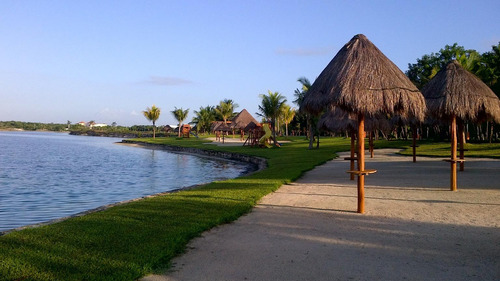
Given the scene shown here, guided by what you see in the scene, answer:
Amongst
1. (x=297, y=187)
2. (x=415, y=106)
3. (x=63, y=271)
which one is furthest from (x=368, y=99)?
(x=63, y=271)

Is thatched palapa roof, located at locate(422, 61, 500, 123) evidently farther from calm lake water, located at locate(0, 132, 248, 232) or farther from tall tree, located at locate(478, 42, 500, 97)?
tall tree, located at locate(478, 42, 500, 97)

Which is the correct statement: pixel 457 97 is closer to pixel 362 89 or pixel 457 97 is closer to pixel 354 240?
pixel 362 89

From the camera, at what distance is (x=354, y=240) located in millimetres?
6562

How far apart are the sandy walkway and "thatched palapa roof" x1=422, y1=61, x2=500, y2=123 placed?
244 centimetres

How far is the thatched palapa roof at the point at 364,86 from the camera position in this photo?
850 centimetres

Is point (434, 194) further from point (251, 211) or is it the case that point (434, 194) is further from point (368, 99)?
point (251, 211)

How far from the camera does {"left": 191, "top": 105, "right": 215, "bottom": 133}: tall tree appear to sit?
86750mm

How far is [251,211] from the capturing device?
8.92 meters

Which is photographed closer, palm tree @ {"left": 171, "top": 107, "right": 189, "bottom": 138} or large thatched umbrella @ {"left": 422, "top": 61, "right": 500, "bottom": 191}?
large thatched umbrella @ {"left": 422, "top": 61, "right": 500, "bottom": 191}

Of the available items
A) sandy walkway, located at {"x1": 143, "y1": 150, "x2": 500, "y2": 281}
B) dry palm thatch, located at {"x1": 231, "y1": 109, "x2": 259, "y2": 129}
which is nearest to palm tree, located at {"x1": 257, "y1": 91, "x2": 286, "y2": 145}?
dry palm thatch, located at {"x1": 231, "y1": 109, "x2": 259, "y2": 129}

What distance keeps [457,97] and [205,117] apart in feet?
248

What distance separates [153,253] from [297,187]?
7.80 meters

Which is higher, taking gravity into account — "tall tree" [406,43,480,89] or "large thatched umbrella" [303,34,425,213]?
"tall tree" [406,43,480,89]

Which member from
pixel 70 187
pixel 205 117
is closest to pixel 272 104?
pixel 70 187
